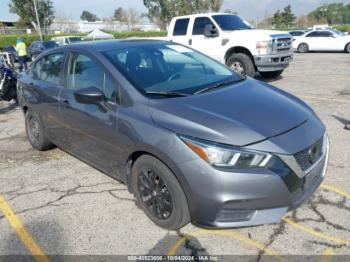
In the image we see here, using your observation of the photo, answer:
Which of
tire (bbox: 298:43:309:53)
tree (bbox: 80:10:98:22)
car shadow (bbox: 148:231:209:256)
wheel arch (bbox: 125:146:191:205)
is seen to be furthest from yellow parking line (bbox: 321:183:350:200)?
tree (bbox: 80:10:98:22)

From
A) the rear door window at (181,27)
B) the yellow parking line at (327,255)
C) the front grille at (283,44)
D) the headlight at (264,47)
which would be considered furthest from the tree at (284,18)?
the yellow parking line at (327,255)

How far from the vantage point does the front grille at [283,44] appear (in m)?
9.82

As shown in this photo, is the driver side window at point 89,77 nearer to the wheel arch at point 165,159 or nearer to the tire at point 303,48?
the wheel arch at point 165,159

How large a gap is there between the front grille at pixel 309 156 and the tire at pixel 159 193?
0.97 metres

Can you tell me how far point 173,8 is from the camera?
53.5 metres

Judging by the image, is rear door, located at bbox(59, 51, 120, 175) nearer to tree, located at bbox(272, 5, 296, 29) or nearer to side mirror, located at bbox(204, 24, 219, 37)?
side mirror, located at bbox(204, 24, 219, 37)

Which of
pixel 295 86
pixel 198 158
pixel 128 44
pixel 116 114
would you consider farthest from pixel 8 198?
pixel 295 86

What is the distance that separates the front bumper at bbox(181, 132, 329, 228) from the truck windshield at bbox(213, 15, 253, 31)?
8.29 meters

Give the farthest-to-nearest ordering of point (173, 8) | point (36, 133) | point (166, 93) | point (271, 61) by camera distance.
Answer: point (173, 8) < point (271, 61) < point (36, 133) < point (166, 93)

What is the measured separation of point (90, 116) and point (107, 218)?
1076 mm

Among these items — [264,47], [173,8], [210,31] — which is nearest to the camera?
[264,47]

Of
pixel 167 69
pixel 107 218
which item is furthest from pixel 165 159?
pixel 167 69

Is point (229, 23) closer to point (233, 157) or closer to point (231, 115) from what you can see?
point (231, 115)

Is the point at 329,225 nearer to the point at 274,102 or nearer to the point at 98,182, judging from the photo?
the point at 274,102
